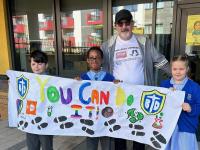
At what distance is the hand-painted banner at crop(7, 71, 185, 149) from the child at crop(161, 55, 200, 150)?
3.8 inches

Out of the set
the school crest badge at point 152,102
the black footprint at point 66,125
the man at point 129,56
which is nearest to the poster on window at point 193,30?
the man at point 129,56

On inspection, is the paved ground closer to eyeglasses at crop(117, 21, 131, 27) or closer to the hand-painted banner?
the hand-painted banner

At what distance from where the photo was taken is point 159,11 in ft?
13.8

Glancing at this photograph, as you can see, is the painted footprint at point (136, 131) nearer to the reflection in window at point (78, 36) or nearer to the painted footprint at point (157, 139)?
the painted footprint at point (157, 139)

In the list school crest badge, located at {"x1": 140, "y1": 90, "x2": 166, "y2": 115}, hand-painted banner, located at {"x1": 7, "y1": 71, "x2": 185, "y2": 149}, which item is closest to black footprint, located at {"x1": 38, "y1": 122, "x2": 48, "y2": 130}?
hand-painted banner, located at {"x1": 7, "y1": 71, "x2": 185, "y2": 149}

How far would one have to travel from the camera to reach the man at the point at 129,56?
269cm

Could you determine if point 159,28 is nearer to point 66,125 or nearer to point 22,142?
point 66,125

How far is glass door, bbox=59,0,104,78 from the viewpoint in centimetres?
489

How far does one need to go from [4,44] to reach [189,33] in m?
4.23

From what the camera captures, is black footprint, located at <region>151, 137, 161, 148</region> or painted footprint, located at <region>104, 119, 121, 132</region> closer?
black footprint, located at <region>151, 137, 161, 148</region>

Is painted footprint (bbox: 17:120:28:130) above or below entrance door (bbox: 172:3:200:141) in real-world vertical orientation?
below

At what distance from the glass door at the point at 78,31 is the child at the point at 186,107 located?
273cm

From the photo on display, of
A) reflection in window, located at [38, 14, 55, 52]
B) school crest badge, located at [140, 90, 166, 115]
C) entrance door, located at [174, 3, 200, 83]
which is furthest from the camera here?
reflection in window, located at [38, 14, 55, 52]

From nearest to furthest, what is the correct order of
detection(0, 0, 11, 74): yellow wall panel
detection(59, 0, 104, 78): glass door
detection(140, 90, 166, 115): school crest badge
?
detection(140, 90, 166, 115): school crest badge
detection(59, 0, 104, 78): glass door
detection(0, 0, 11, 74): yellow wall panel
